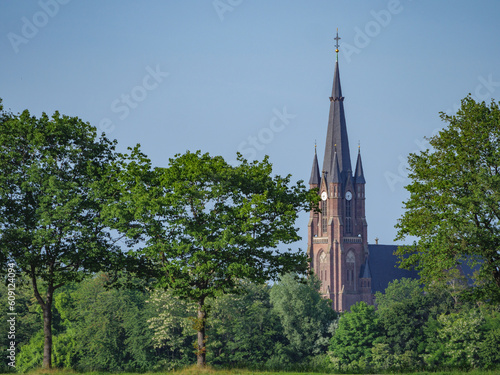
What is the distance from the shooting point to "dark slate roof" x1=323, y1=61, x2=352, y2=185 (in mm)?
174250

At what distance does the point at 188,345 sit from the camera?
80.9 meters

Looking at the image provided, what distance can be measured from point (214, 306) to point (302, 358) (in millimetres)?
14005

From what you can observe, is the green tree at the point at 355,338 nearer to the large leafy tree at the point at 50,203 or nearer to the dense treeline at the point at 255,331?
the dense treeline at the point at 255,331

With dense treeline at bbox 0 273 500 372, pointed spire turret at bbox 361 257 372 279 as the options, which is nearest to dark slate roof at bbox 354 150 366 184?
pointed spire turret at bbox 361 257 372 279

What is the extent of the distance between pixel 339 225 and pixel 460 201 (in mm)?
135327

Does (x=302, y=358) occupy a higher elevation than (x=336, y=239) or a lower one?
lower

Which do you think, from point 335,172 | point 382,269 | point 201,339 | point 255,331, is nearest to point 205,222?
point 201,339

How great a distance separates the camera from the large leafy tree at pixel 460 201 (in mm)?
37781

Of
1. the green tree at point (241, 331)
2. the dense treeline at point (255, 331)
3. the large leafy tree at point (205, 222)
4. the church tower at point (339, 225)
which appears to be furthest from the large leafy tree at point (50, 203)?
the church tower at point (339, 225)

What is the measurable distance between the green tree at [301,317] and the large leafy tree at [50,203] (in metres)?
51.7

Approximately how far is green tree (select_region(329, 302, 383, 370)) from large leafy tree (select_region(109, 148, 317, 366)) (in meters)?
50.5

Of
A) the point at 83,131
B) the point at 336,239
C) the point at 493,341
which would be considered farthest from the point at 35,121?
the point at 336,239

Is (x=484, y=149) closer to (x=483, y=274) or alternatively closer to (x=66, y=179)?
(x=483, y=274)

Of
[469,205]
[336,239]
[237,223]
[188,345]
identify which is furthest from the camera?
[336,239]
